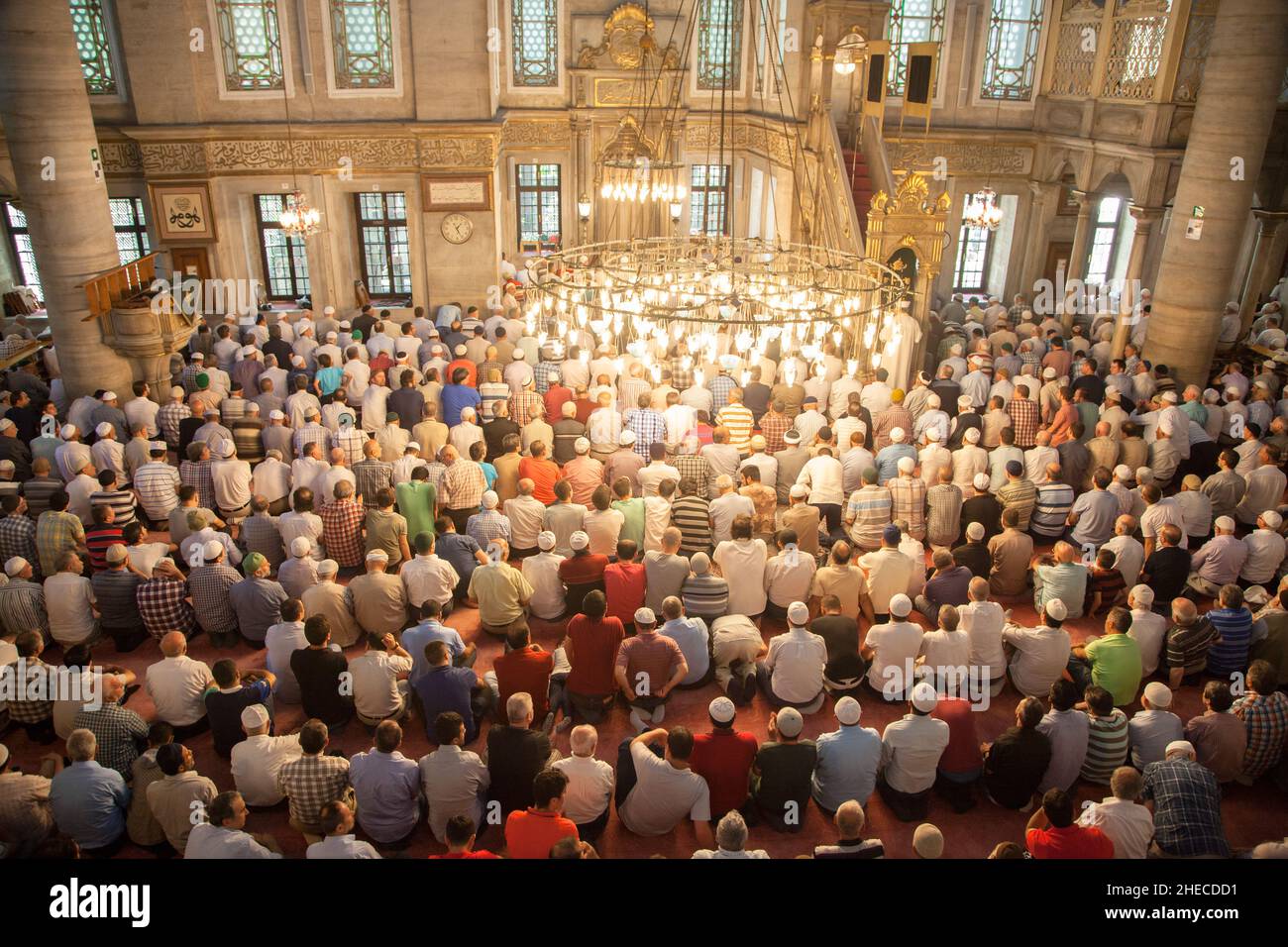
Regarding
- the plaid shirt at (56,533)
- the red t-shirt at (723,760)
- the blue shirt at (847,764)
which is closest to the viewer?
the red t-shirt at (723,760)

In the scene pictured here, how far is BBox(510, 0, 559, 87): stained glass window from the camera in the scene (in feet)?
54.4

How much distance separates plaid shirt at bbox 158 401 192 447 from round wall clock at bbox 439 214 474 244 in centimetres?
611

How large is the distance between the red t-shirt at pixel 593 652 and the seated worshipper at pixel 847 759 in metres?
1.54

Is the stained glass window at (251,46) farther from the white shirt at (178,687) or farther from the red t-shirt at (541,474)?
the white shirt at (178,687)

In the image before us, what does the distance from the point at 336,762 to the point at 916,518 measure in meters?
5.50

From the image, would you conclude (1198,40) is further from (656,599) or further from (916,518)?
(656,599)

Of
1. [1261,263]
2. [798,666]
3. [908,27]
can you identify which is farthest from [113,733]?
[908,27]

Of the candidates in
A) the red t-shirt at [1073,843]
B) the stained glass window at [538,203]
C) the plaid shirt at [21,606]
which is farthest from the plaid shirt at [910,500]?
the stained glass window at [538,203]

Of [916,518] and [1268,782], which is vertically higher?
[916,518]

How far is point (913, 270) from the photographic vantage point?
13.3 metres

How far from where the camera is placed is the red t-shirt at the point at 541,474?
8406mm

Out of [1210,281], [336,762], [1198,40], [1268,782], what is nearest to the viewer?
[336,762]
